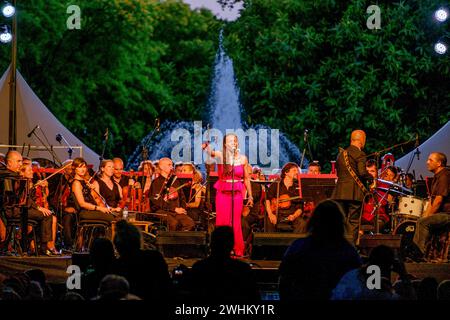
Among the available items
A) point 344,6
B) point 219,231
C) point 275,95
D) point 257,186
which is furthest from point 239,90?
point 219,231

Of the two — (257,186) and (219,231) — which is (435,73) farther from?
(219,231)

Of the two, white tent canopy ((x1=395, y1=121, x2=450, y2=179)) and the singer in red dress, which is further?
white tent canopy ((x1=395, y1=121, x2=450, y2=179))

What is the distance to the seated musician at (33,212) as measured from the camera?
15164 millimetres

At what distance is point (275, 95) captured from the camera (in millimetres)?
32188

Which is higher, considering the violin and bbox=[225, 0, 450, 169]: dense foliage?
bbox=[225, 0, 450, 169]: dense foliage

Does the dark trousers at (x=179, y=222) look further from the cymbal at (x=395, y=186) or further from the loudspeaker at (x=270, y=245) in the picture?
the cymbal at (x=395, y=186)

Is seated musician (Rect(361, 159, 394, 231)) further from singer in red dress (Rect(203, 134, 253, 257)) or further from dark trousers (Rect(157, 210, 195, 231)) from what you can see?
dark trousers (Rect(157, 210, 195, 231))

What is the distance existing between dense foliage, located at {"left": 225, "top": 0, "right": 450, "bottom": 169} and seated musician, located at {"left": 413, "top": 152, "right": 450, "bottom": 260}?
50.0 ft

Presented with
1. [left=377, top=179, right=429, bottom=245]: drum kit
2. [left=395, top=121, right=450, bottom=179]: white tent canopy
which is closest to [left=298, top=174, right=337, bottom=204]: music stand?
[left=377, top=179, right=429, bottom=245]: drum kit

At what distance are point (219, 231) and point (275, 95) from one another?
23806mm

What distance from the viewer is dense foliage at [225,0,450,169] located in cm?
3061

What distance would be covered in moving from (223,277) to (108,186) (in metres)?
8.81

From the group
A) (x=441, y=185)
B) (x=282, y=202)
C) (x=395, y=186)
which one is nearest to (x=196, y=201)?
(x=282, y=202)

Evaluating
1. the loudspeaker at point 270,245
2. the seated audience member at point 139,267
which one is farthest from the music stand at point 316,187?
the seated audience member at point 139,267
